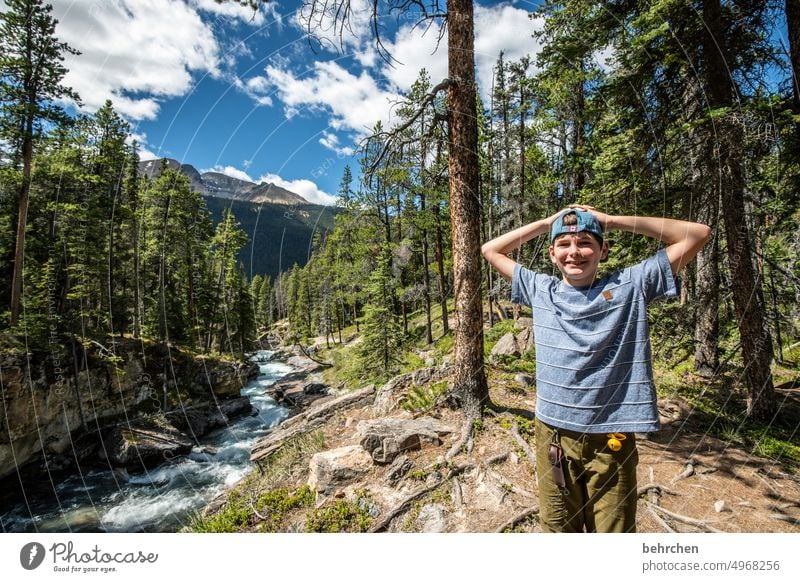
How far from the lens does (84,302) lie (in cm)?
1861

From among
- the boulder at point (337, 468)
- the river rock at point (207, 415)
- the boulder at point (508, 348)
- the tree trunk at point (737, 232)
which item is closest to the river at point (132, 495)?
the river rock at point (207, 415)

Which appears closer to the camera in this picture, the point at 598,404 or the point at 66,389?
the point at 598,404

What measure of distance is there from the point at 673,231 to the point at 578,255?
23.2 inches

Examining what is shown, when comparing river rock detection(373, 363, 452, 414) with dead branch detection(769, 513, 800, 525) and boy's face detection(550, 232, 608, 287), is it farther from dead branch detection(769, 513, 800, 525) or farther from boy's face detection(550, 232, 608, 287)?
boy's face detection(550, 232, 608, 287)

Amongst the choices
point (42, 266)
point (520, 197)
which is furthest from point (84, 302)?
point (520, 197)

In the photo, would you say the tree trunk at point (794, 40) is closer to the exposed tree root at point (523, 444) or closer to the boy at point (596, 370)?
the boy at point (596, 370)

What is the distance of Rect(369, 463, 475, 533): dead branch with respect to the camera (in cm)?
352

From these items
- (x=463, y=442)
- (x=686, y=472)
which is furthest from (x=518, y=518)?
(x=686, y=472)

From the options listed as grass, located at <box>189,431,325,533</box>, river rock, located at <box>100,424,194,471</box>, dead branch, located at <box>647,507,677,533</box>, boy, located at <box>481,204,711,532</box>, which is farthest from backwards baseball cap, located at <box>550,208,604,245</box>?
river rock, located at <box>100,424,194,471</box>

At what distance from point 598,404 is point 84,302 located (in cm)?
2543

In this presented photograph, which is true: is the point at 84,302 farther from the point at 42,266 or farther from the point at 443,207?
the point at 443,207

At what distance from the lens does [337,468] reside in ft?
15.0

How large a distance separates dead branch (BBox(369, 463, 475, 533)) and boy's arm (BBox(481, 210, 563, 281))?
279 cm

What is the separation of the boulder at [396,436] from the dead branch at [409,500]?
66 cm
